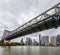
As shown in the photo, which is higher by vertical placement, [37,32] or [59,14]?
[59,14]

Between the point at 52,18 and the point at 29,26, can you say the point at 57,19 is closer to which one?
the point at 52,18

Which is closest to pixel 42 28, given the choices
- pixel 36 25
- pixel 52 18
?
pixel 36 25

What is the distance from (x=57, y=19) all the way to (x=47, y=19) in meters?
1.74

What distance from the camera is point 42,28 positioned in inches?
591

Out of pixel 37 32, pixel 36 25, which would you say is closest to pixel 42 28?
pixel 36 25

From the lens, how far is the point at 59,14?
11602 millimetres

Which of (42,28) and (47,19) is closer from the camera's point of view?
(47,19)

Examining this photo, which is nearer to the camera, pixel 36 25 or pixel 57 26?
pixel 57 26

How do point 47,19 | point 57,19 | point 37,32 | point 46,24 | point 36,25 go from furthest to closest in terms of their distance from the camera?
point 37,32, point 36,25, point 46,24, point 47,19, point 57,19

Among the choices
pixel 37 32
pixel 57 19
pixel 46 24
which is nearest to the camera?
pixel 57 19

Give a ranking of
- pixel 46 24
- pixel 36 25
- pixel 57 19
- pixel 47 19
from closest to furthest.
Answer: pixel 57 19, pixel 47 19, pixel 46 24, pixel 36 25

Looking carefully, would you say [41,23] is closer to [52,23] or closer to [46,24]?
[46,24]

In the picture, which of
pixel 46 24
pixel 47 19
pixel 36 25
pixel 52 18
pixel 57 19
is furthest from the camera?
pixel 36 25

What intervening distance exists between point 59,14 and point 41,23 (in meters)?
2.96
